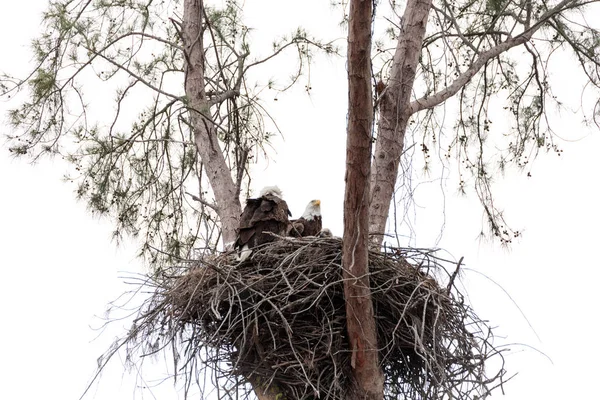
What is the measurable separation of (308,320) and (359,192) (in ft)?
2.66

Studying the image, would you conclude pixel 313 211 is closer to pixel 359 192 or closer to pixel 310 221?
pixel 310 221

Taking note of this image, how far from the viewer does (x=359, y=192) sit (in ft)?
16.9

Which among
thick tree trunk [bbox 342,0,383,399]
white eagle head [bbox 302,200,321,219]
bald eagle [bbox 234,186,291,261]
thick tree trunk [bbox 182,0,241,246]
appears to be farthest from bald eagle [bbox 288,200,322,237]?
thick tree trunk [bbox 342,0,383,399]

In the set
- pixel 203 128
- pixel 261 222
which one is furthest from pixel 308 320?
pixel 203 128

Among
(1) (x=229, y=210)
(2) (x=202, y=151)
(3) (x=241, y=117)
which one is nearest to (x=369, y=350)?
(1) (x=229, y=210)

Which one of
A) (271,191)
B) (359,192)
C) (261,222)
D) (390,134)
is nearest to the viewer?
(359,192)

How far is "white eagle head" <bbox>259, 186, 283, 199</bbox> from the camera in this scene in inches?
238

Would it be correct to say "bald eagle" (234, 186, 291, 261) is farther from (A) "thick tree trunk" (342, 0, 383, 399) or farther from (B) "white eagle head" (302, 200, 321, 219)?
(A) "thick tree trunk" (342, 0, 383, 399)

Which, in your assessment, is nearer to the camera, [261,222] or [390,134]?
[261,222]

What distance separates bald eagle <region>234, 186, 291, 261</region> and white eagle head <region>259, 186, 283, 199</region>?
59 millimetres

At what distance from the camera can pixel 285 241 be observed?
5574 mm

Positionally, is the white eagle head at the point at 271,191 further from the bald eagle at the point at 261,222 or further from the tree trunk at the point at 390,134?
the tree trunk at the point at 390,134

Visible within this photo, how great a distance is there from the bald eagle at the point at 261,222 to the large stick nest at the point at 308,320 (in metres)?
0.11

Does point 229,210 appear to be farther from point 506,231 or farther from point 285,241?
point 506,231
